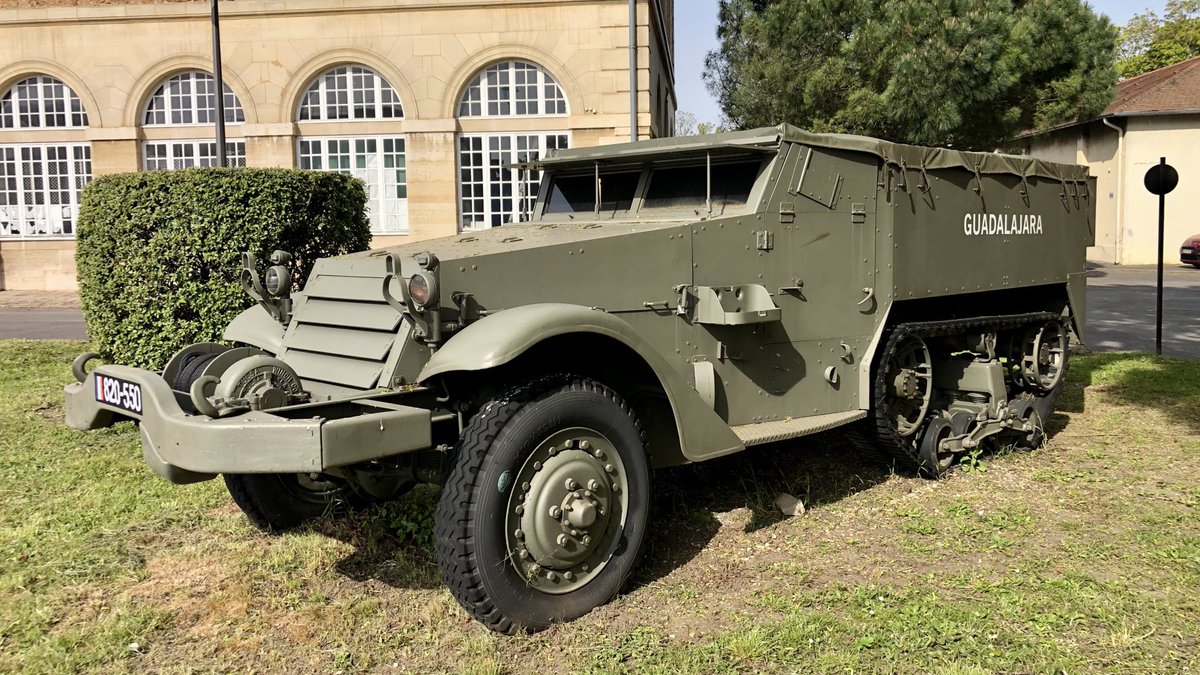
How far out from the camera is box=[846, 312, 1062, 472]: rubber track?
5531 millimetres

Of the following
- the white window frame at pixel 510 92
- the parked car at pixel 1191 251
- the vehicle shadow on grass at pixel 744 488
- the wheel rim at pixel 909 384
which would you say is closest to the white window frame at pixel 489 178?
the white window frame at pixel 510 92

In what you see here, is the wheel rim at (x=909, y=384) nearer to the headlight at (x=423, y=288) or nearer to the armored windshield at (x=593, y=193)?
the armored windshield at (x=593, y=193)

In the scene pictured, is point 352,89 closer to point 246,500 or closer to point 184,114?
point 184,114

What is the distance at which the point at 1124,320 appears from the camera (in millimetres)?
14438

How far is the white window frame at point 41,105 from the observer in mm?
20578

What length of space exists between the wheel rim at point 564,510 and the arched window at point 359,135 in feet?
53.6

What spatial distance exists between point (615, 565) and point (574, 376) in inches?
32.0

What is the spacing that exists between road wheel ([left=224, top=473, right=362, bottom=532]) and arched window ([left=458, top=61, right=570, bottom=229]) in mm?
14363

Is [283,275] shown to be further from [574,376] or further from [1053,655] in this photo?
[1053,655]

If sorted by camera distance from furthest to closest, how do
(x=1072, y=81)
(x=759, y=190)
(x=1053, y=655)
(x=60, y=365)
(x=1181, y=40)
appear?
(x=1181, y=40), (x=1072, y=81), (x=60, y=365), (x=759, y=190), (x=1053, y=655)

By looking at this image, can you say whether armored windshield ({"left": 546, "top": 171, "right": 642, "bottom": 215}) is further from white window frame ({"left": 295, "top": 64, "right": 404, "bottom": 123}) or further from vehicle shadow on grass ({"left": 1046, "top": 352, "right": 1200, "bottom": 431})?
white window frame ({"left": 295, "top": 64, "right": 404, "bottom": 123})

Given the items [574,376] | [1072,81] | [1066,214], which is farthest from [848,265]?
[1072,81]

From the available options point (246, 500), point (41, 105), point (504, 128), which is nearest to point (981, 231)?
point (246, 500)

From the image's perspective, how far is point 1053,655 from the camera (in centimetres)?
357
